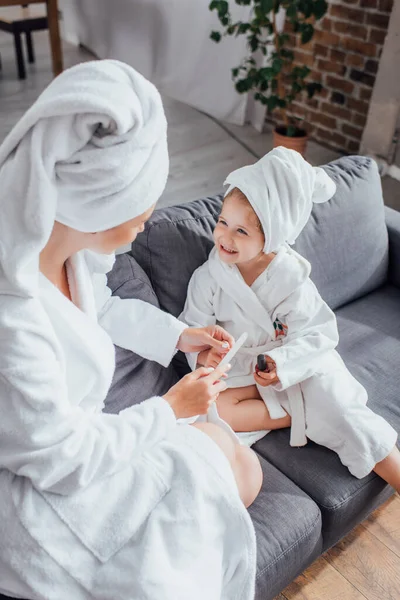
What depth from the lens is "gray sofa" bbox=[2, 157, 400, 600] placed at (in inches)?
57.5

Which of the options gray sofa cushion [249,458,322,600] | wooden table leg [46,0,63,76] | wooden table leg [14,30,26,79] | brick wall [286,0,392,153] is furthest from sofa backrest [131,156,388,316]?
wooden table leg [14,30,26,79]

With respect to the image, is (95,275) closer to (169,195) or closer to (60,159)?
(60,159)

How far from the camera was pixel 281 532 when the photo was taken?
4.64ft

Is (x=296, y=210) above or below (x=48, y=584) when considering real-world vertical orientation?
above

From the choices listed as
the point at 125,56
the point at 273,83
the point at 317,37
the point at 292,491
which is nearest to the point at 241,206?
the point at 292,491

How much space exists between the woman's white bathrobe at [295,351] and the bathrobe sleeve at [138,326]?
11 cm

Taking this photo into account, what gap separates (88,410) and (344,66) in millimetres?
3238

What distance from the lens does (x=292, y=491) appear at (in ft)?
4.96

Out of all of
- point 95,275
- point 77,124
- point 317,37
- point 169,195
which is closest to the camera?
point 77,124

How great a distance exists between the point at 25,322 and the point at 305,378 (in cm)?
87

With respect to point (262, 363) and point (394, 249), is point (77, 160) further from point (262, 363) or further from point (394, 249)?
point (394, 249)

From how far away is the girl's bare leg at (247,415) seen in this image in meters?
1.66

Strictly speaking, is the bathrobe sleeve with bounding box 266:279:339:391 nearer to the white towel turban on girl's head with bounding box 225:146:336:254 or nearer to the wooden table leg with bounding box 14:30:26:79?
the white towel turban on girl's head with bounding box 225:146:336:254

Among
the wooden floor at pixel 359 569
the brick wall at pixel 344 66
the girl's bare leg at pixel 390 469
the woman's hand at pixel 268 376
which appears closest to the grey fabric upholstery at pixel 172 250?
the woman's hand at pixel 268 376
